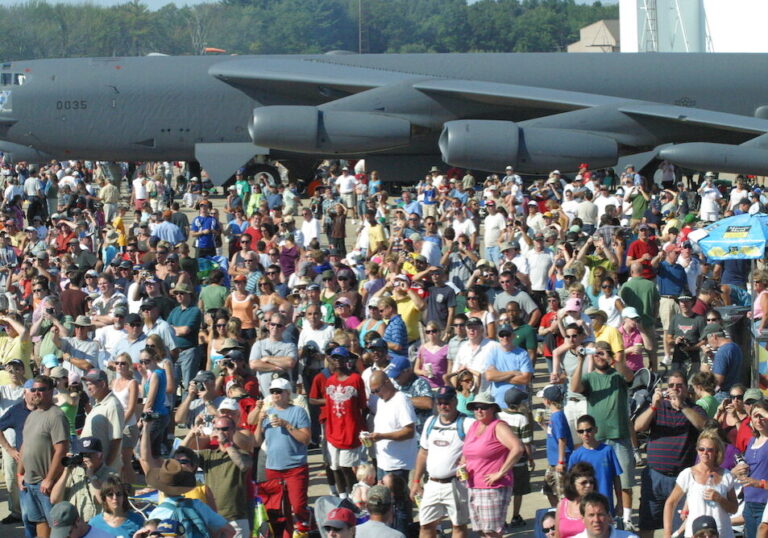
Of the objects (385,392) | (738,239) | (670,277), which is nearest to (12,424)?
(385,392)

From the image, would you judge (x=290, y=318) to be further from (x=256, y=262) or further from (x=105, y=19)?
(x=105, y=19)

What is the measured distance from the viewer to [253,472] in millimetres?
9070

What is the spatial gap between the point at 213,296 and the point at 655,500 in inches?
259

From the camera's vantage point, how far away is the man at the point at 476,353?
10.4 m

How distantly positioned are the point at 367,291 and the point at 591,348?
469cm

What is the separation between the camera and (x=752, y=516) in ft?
27.0

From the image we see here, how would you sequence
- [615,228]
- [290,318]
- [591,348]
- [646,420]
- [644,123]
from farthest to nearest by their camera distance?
[644,123], [615,228], [290,318], [591,348], [646,420]

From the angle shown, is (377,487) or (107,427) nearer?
(377,487)

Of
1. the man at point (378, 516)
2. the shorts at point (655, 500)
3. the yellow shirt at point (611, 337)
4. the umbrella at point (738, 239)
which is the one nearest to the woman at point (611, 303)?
the umbrella at point (738, 239)

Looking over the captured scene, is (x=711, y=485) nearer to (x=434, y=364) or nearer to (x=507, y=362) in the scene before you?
(x=507, y=362)

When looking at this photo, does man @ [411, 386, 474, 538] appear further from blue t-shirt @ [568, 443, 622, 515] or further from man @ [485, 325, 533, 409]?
man @ [485, 325, 533, 409]

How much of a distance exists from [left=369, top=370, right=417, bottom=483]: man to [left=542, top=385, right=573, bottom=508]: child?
101 cm

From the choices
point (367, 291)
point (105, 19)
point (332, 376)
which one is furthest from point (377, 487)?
point (105, 19)

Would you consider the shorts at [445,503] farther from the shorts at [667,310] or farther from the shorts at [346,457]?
the shorts at [667,310]
